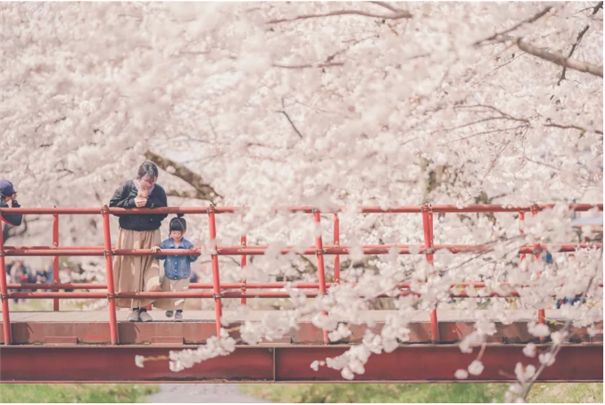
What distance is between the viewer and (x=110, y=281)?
22.9 ft

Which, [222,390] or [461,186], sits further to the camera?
[222,390]

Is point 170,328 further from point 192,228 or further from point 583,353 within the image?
point 192,228

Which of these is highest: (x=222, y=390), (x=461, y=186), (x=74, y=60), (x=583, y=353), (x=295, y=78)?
(x=74, y=60)

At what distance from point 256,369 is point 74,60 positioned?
5.95 m

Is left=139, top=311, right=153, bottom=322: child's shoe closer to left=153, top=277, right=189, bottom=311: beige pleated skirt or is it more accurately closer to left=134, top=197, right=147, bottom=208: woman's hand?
left=153, top=277, right=189, bottom=311: beige pleated skirt

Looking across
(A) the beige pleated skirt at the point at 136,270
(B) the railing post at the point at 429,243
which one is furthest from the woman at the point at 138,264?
(B) the railing post at the point at 429,243

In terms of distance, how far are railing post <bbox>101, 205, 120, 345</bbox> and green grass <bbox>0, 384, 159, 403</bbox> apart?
939 centimetres

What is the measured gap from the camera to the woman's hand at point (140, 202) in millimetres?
7047

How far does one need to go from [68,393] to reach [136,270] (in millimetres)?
9743

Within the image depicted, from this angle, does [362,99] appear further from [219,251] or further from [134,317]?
[134,317]

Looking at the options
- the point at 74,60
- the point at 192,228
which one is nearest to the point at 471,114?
the point at 74,60

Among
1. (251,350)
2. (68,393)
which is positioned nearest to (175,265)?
(251,350)

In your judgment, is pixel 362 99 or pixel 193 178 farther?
pixel 193 178

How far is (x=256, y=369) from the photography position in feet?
23.3
